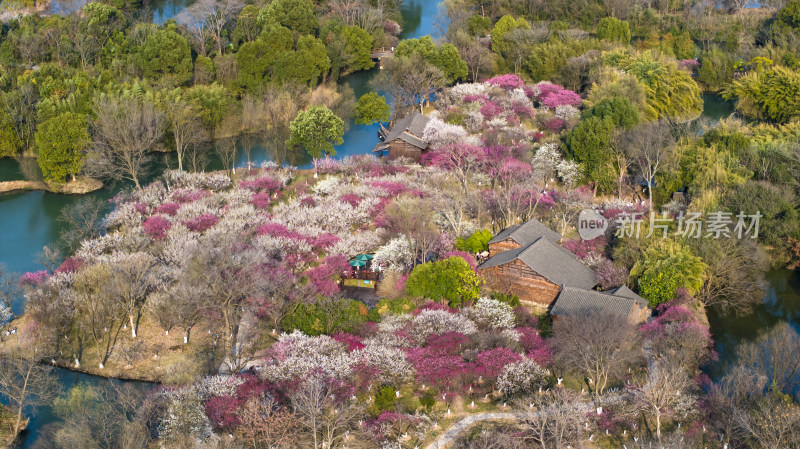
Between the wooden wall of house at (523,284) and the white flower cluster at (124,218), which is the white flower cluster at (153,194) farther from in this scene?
the wooden wall of house at (523,284)

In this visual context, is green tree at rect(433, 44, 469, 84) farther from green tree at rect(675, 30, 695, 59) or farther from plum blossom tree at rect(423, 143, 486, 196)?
green tree at rect(675, 30, 695, 59)

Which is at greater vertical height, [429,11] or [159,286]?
[159,286]

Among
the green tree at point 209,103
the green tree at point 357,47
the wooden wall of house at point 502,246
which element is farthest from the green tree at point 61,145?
the green tree at point 357,47

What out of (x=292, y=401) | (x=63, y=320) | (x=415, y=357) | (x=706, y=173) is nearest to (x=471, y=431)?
(x=415, y=357)

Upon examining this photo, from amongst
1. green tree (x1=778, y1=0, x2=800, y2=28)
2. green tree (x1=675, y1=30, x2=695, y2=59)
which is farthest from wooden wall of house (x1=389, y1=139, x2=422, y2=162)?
green tree (x1=778, y1=0, x2=800, y2=28)

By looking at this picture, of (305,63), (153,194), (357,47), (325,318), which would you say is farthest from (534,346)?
(357,47)

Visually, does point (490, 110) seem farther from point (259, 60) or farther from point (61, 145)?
point (61, 145)

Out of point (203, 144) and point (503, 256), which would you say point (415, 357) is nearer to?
point (503, 256)
